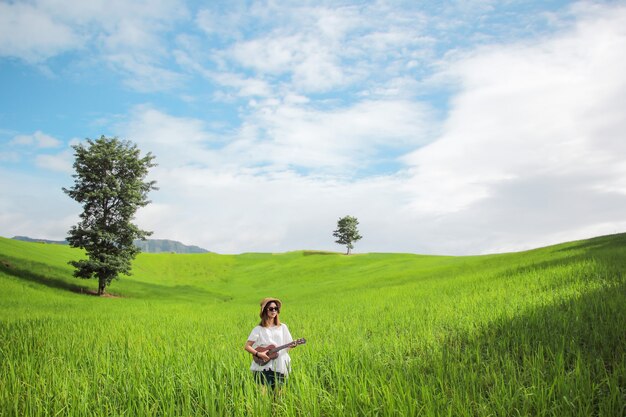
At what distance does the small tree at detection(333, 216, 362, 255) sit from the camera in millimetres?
112312

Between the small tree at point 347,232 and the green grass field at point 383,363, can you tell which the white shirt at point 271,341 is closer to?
the green grass field at point 383,363

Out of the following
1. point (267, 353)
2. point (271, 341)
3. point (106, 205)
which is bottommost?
point (267, 353)

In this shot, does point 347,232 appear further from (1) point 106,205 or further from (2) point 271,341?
(2) point 271,341

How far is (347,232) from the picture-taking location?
112188 millimetres

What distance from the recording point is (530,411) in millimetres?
4809

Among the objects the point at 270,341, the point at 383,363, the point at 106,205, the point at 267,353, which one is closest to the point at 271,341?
the point at 270,341

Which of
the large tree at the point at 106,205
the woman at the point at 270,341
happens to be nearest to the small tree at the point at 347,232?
the large tree at the point at 106,205

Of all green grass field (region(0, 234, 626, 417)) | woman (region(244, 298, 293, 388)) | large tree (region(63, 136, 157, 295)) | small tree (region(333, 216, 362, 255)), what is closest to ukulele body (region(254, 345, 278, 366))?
woman (region(244, 298, 293, 388))

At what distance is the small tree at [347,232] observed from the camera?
112 meters

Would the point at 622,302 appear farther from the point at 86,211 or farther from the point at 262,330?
the point at 86,211

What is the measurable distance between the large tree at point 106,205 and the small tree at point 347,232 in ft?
253

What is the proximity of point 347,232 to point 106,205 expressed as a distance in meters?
79.5

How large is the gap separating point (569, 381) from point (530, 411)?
787mm

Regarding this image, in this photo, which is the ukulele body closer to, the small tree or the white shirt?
the white shirt
